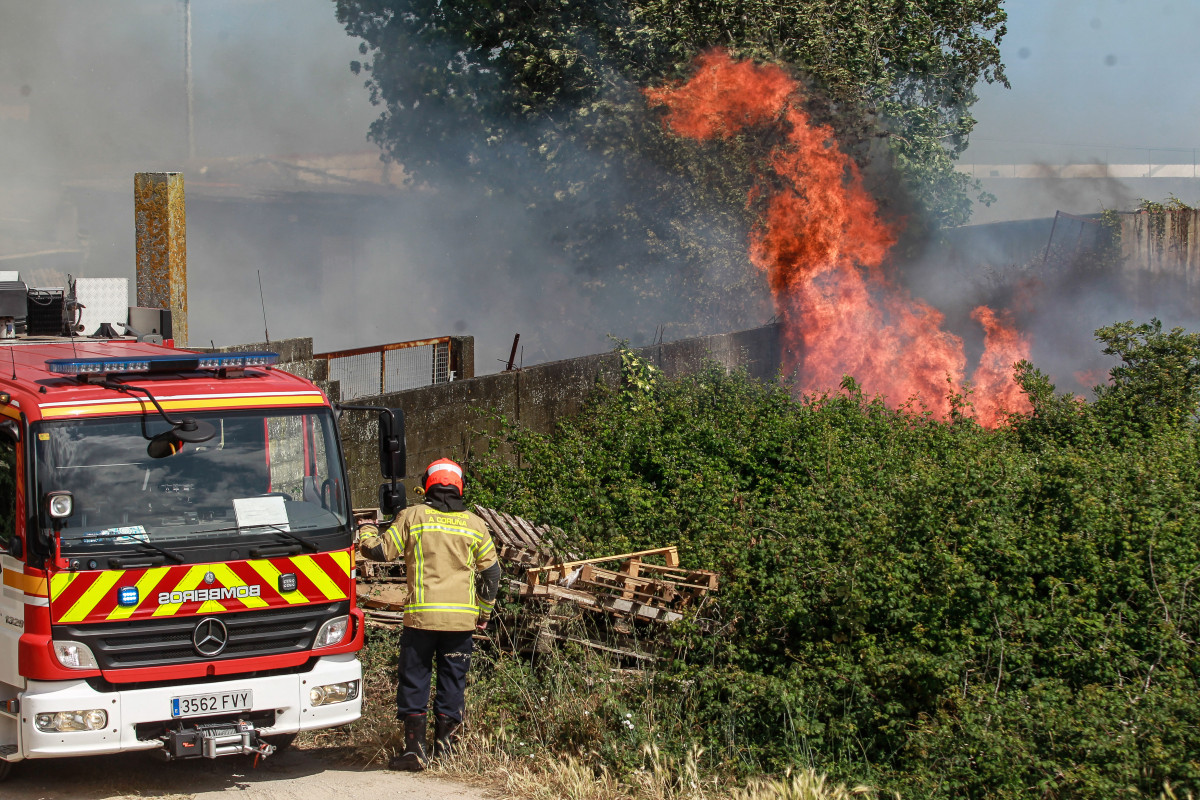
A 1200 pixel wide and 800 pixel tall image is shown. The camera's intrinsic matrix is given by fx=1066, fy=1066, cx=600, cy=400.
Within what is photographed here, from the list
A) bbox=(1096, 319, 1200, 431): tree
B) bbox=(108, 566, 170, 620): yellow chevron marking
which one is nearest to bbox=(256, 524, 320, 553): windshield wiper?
bbox=(108, 566, 170, 620): yellow chevron marking

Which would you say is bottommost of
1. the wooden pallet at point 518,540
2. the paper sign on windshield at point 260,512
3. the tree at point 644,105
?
the wooden pallet at point 518,540

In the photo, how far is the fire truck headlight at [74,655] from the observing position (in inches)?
222

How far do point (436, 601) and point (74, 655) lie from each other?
199 centimetres

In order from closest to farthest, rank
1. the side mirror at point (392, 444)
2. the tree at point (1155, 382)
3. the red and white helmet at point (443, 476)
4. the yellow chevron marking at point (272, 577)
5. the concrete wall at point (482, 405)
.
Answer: the yellow chevron marking at point (272, 577)
the red and white helmet at point (443, 476)
the side mirror at point (392, 444)
the concrete wall at point (482, 405)
the tree at point (1155, 382)

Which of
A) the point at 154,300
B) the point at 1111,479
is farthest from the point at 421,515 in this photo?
the point at 154,300

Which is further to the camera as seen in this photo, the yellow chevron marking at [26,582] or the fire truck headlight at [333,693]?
the fire truck headlight at [333,693]

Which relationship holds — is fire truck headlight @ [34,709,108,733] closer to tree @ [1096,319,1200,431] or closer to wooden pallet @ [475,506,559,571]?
wooden pallet @ [475,506,559,571]

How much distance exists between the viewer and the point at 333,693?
6.39 meters

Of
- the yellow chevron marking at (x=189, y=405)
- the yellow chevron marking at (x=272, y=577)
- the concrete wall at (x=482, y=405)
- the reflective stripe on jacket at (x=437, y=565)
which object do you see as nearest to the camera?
the yellow chevron marking at (x=189, y=405)

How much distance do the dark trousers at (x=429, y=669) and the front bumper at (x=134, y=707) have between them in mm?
479

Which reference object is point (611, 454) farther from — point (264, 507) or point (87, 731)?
point (87, 731)

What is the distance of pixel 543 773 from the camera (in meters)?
6.27

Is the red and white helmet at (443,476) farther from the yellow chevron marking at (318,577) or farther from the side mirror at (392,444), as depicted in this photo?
the yellow chevron marking at (318,577)

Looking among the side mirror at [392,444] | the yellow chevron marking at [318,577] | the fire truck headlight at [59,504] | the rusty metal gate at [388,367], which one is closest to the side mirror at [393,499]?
the side mirror at [392,444]
